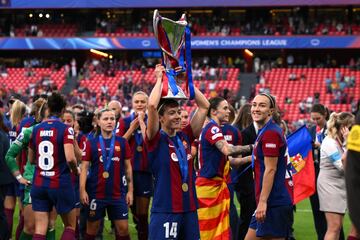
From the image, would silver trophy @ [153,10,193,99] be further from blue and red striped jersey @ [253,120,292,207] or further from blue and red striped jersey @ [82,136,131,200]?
blue and red striped jersey @ [82,136,131,200]

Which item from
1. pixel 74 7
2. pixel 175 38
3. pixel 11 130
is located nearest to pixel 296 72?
pixel 74 7

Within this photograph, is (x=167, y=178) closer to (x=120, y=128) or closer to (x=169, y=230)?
(x=169, y=230)

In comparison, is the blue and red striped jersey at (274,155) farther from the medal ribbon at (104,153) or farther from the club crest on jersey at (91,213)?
the club crest on jersey at (91,213)

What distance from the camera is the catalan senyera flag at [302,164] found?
9266mm

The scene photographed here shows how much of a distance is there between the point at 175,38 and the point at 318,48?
38203mm

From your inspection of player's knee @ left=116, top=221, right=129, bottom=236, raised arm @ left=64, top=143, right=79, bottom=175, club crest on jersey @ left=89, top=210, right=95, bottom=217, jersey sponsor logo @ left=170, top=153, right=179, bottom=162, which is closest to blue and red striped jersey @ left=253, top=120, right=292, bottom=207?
jersey sponsor logo @ left=170, top=153, right=179, bottom=162

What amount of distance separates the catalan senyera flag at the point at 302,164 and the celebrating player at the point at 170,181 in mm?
3036

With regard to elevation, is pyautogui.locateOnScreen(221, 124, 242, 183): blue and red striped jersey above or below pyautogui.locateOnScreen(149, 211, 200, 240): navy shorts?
above

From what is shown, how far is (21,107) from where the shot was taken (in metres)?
10.1

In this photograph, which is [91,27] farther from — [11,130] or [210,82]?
[11,130]

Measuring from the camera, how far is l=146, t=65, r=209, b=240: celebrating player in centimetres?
630

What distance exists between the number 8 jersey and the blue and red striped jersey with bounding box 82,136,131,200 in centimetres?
57

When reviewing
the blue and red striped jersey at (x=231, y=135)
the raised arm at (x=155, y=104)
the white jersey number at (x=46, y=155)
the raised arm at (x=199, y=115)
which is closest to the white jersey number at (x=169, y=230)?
the raised arm at (x=155, y=104)

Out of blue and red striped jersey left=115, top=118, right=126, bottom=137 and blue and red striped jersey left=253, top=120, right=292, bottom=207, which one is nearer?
blue and red striped jersey left=253, top=120, right=292, bottom=207
